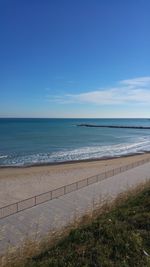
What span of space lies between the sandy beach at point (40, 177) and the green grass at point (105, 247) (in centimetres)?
1081

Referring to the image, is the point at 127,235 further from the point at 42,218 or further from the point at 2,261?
the point at 42,218

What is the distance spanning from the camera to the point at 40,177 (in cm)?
2722

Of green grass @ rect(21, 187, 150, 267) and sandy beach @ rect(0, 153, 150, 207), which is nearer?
green grass @ rect(21, 187, 150, 267)

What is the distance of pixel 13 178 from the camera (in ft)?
87.5

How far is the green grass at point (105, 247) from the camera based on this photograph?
Answer: 7.25 metres

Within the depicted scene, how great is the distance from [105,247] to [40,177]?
65.1ft

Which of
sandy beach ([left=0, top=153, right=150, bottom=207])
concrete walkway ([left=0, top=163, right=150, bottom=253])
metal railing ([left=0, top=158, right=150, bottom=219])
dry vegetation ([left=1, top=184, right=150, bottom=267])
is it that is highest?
dry vegetation ([left=1, top=184, right=150, bottom=267])

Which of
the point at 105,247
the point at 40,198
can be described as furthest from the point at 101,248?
the point at 40,198

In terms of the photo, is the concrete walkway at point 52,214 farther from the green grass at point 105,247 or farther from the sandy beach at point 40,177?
the green grass at point 105,247

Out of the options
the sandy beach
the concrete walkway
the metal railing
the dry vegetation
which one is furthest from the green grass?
the sandy beach

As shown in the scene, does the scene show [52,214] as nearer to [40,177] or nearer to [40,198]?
[40,198]

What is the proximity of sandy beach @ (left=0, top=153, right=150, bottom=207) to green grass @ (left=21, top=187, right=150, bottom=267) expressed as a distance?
35.5 ft

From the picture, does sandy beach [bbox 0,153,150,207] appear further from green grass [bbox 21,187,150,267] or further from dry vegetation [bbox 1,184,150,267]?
green grass [bbox 21,187,150,267]

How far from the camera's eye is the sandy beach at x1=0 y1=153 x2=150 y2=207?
69.8 feet
